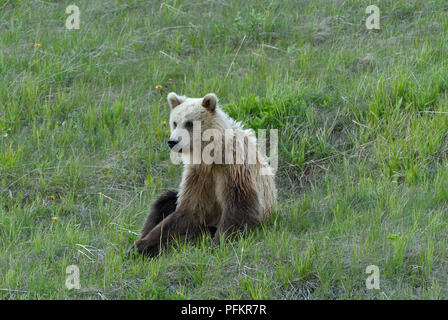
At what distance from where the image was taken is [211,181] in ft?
22.3

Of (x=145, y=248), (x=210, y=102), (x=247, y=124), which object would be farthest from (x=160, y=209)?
(x=247, y=124)

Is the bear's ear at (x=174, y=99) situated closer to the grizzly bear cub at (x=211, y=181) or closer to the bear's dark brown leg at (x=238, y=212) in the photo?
the grizzly bear cub at (x=211, y=181)

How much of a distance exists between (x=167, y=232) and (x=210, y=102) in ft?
3.98

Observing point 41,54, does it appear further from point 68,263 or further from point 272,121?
point 68,263

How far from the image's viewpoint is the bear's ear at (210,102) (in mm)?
6684

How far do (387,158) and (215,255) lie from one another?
2.31 m

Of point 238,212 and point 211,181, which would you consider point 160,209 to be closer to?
point 211,181

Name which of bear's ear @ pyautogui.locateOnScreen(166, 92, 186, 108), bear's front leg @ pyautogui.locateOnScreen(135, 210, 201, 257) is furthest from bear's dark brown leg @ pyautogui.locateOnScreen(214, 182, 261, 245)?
bear's ear @ pyautogui.locateOnScreen(166, 92, 186, 108)

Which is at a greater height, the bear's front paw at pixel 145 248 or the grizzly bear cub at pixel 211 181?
the grizzly bear cub at pixel 211 181

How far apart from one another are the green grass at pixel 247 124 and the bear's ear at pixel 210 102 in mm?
1139

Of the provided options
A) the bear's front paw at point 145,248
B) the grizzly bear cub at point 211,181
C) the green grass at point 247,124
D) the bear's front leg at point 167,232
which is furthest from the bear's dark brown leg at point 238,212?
the bear's front paw at point 145,248

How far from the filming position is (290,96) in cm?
829

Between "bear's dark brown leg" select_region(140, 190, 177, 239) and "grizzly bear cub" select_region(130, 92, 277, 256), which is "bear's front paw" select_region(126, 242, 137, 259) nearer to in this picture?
"grizzly bear cub" select_region(130, 92, 277, 256)

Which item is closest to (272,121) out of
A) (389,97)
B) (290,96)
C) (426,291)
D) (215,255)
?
(290,96)
